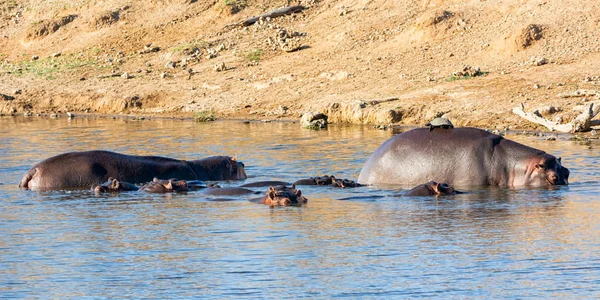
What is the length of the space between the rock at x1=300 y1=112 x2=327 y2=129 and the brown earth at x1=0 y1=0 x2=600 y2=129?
0.55 metres

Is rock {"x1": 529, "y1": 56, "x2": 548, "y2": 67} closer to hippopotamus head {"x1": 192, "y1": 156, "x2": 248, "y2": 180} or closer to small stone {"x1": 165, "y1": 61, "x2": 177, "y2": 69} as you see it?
small stone {"x1": 165, "y1": 61, "x2": 177, "y2": 69}

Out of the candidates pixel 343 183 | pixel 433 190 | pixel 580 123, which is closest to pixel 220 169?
pixel 343 183

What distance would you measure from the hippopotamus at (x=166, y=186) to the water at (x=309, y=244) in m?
0.17

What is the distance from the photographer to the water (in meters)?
7.05

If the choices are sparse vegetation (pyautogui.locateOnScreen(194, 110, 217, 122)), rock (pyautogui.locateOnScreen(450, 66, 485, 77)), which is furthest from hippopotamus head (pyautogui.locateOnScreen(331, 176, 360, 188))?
sparse vegetation (pyautogui.locateOnScreen(194, 110, 217, 122))

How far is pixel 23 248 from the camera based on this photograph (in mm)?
8625

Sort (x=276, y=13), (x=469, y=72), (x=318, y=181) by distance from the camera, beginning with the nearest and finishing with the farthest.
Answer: (x=318, y=181) → (x=469, y=72) → (x=276, y=13)

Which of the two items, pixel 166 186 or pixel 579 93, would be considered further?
pixel 579 93

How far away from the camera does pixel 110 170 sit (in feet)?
41.0

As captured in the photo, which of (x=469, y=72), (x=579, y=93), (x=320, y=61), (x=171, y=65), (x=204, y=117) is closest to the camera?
(x=579, y=93)

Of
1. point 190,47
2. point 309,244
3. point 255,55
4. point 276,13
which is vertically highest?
point 276,13

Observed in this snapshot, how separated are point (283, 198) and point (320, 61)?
15164 millimetres

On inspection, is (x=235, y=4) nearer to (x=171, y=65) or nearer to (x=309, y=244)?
(x=171, y=65)

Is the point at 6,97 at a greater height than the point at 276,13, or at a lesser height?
lesser
